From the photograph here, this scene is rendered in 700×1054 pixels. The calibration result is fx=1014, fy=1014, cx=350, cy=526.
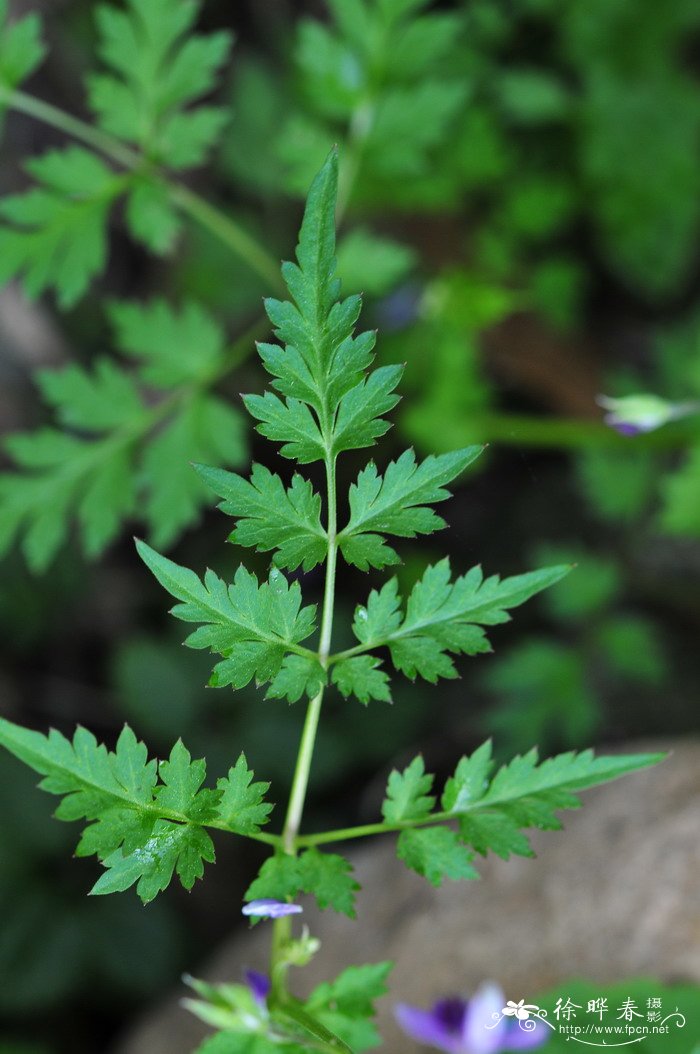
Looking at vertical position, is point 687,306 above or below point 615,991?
above

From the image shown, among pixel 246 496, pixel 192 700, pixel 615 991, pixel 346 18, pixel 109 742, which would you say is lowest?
pixel 109 742

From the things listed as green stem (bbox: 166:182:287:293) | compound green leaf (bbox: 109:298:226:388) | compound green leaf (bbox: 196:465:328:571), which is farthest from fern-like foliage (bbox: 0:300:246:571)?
compound green leaf (bbox: 196:465:328:571)

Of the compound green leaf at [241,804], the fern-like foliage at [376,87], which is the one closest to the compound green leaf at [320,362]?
the compound green leaf at [241,804]

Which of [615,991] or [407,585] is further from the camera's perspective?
[407,585]

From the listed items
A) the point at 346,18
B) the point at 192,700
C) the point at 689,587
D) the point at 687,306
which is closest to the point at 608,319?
the point at 687,306

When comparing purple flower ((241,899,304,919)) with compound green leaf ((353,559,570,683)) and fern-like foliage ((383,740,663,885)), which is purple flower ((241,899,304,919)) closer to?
fern-like foliage ((383,740,663,885))

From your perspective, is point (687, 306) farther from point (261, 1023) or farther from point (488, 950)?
point (261, 1023)
